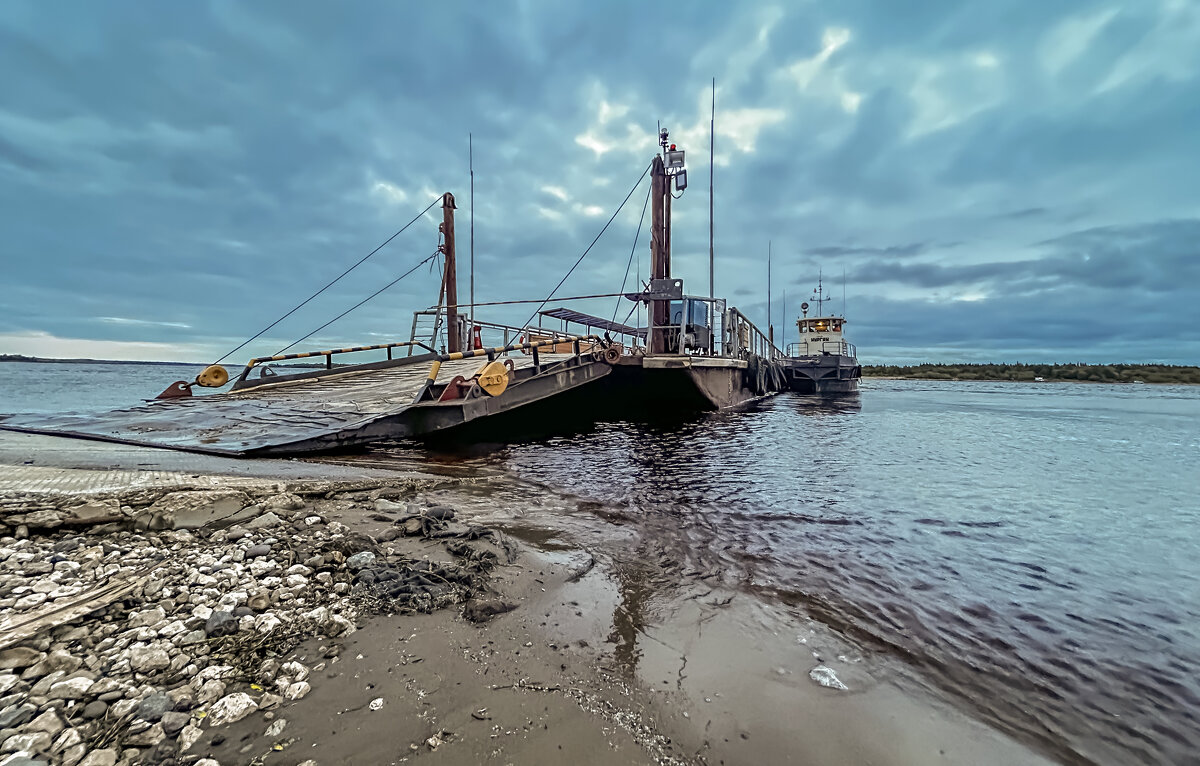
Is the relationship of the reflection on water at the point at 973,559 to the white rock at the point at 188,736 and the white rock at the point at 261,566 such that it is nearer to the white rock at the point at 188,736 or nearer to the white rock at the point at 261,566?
the white rock at the point at 188,736

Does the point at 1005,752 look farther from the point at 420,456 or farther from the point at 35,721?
the point at 420,456

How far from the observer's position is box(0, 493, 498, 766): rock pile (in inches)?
63.0

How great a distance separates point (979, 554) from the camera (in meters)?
4.12

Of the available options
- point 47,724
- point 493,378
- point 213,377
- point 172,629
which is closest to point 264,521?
point 172,629

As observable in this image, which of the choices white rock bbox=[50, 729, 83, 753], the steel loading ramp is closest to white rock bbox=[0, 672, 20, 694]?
white rock bbox=[50, 729, 83, 753]

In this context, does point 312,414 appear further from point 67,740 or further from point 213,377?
point 67,740

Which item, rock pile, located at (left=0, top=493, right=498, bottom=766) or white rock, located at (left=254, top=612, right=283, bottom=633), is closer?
rock pile, located at (left=0, top=493, right=498, bottom=766)

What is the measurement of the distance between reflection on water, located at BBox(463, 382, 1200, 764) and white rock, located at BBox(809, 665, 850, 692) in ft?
1.51

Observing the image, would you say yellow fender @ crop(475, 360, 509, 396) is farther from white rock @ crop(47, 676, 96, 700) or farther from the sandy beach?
white rock @ crop(47, 676, 96, 700)

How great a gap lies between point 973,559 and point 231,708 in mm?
4876

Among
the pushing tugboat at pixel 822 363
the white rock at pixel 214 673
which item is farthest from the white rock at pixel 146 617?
the pushing tugboat at pixel 822 363

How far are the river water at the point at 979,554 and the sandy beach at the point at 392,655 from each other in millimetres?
424

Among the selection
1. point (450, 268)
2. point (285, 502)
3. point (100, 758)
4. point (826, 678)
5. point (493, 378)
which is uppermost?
point (450, 268)

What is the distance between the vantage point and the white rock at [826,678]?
2240 millimetres
